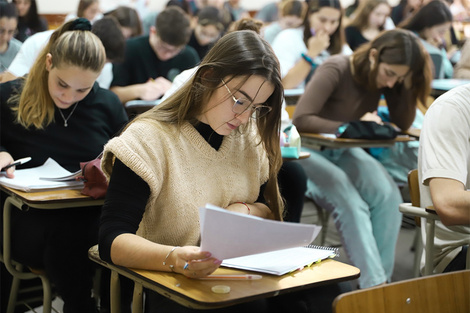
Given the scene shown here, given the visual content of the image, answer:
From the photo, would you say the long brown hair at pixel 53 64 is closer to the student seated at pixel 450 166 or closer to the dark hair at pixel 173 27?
the student seated at pixel 450 166

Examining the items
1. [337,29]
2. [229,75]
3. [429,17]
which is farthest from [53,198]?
[429,17]

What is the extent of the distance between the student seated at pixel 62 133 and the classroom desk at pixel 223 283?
0.64 metres

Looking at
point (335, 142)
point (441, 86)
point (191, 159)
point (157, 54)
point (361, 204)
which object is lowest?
point (361, 204)

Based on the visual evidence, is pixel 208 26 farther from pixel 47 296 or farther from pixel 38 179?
pixel 47 296

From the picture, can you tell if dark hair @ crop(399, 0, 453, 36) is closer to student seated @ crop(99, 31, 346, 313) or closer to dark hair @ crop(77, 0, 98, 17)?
dark hair @ crop(77, 0, 98, 17)

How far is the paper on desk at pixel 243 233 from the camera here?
1.13 metres

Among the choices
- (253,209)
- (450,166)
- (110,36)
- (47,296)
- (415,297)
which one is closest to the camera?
(415,297)

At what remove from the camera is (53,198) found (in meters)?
1.93

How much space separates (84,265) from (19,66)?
4.75 ft

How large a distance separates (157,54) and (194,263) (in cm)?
293

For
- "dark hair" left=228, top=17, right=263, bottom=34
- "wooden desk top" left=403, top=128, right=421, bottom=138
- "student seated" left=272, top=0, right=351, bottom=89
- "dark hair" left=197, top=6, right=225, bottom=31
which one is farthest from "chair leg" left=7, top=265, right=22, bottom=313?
"dark hair" left=197, top=6, right=225, bottom=31

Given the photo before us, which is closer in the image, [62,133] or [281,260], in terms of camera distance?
[281,260]

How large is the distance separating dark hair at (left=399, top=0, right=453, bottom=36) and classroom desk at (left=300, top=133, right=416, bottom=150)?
2.18 m

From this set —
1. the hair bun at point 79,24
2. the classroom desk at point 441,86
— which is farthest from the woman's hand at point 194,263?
the classroom desk at point 441,86
